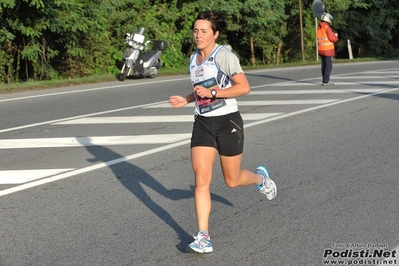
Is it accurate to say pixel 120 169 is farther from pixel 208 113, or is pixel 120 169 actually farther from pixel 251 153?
pixel 208 113

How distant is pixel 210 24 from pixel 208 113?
2.21 ft

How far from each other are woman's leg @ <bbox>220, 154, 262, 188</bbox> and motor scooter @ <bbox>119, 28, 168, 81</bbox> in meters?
14.3

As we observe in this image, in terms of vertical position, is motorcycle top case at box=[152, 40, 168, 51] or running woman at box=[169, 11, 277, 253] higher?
running woman at box=[169, 11, 277, 253]

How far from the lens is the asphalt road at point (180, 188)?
5.80m

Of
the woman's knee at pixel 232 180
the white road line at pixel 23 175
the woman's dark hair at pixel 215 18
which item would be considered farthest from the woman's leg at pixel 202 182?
the white road line at pixel 23 175

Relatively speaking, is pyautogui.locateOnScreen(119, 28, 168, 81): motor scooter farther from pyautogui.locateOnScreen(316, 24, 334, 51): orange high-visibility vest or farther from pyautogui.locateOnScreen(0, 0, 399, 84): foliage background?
pyautogui.locateOnScreen(316, 24, 334, 51): orange high-visibility vest

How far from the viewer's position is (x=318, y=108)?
13.7m

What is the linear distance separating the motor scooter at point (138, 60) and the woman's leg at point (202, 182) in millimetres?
14734

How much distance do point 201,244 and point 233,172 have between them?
2.51 feet

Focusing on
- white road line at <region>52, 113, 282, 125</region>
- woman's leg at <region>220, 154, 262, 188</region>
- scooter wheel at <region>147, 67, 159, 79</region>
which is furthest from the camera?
scooter wheel at <region>147, 67, 159, 79</region>

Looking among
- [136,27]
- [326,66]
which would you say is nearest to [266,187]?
[326,66]

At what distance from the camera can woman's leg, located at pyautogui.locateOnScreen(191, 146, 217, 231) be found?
5809 mm

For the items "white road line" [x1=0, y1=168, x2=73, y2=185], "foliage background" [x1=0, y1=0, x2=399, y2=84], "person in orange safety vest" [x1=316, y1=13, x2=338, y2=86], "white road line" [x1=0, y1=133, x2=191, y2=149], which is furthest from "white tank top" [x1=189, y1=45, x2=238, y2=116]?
"foliage background" [x1=0, y1=0, x2=399, y2=84]

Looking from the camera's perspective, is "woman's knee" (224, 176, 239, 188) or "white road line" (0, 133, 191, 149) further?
"white road line" (0, 133, 191, 149)
